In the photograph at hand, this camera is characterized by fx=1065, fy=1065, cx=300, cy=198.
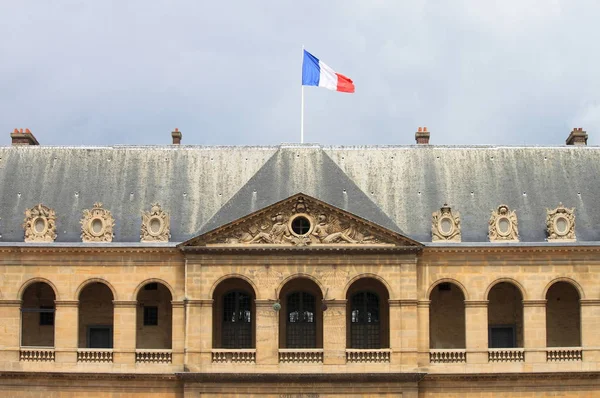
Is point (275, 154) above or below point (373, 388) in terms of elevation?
above

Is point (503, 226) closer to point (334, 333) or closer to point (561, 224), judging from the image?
point (561, 224)

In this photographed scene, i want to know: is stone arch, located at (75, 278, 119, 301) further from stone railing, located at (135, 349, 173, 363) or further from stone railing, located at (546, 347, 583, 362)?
stone railing, located at (546, 347, 583, 362)

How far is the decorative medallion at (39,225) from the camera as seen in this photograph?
48844 mm

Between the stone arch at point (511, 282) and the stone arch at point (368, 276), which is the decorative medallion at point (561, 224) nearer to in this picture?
the stone arch at point (511, 282)

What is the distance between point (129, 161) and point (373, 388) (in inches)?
667

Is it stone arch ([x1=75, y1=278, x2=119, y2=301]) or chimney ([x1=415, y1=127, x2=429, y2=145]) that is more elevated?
chimney ([x1=415, y1=127, x2=429, y2=145])

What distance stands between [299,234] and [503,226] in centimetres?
940

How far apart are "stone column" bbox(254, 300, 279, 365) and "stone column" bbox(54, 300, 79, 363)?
838cm

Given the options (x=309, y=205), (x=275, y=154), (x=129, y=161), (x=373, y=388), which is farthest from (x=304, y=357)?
(x=129, y=161)

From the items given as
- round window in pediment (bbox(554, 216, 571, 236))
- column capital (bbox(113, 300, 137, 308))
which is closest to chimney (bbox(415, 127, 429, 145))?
round window in pediment (bbox(554, 216, 571, 236))

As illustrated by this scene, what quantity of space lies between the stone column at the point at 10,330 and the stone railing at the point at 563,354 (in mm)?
24128

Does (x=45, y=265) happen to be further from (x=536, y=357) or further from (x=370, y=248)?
(x=536, y=357)

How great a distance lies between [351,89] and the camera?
5312 cm

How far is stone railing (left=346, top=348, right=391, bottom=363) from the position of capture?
47.5m
